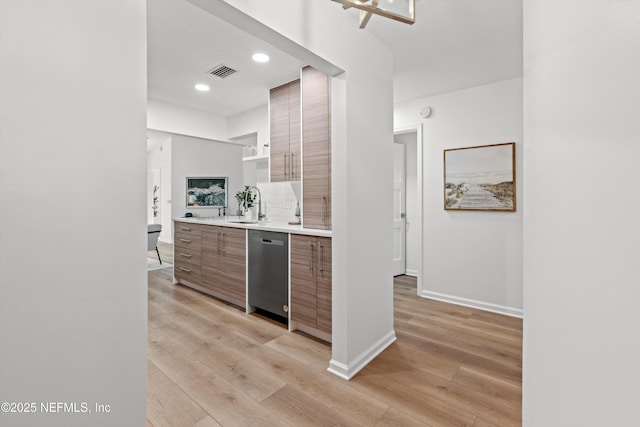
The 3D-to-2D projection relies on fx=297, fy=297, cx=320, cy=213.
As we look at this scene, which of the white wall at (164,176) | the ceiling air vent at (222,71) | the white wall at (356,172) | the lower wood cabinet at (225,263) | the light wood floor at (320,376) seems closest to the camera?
the light wood floor at (320,376)

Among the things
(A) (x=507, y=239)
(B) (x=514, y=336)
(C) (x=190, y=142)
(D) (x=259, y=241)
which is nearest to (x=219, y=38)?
(D) (x=259, y=241)

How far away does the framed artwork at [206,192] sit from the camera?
21.8 feet

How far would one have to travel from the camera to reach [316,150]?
2.59 meters

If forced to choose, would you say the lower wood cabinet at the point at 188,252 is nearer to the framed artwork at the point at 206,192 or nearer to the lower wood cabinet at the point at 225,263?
the lower wood cabinet at the point at 225,263

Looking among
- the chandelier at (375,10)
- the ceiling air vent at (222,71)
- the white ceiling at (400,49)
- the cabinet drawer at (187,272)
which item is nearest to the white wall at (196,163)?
the cabinet drawer at (187,272)

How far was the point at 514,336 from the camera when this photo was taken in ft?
8.55

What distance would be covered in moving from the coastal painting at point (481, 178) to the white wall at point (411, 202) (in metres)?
1.19

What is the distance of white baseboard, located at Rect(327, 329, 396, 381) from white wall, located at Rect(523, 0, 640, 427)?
160 centimetres

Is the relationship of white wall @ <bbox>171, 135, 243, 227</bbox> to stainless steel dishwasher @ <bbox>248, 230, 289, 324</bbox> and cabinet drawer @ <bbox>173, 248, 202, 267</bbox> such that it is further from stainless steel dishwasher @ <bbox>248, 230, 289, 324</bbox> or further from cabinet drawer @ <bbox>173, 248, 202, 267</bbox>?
stainless steel dishwasher @ <bbox>248, 230, 289, 324</bbox>

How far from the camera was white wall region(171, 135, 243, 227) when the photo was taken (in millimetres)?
6719

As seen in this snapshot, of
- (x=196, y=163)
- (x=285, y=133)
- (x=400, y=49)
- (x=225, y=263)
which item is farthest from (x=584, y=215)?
(x=196, y=163)

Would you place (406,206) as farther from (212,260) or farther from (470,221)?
(212,260)

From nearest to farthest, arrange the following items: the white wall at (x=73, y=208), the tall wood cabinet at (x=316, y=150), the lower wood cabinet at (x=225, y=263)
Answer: the white wall at (x=73, y=208)
the tall wood cabinet at (x=316, y=150)
the lower wood cabinet at (x=225, y=263)

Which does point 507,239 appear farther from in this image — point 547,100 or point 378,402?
point 547,100
